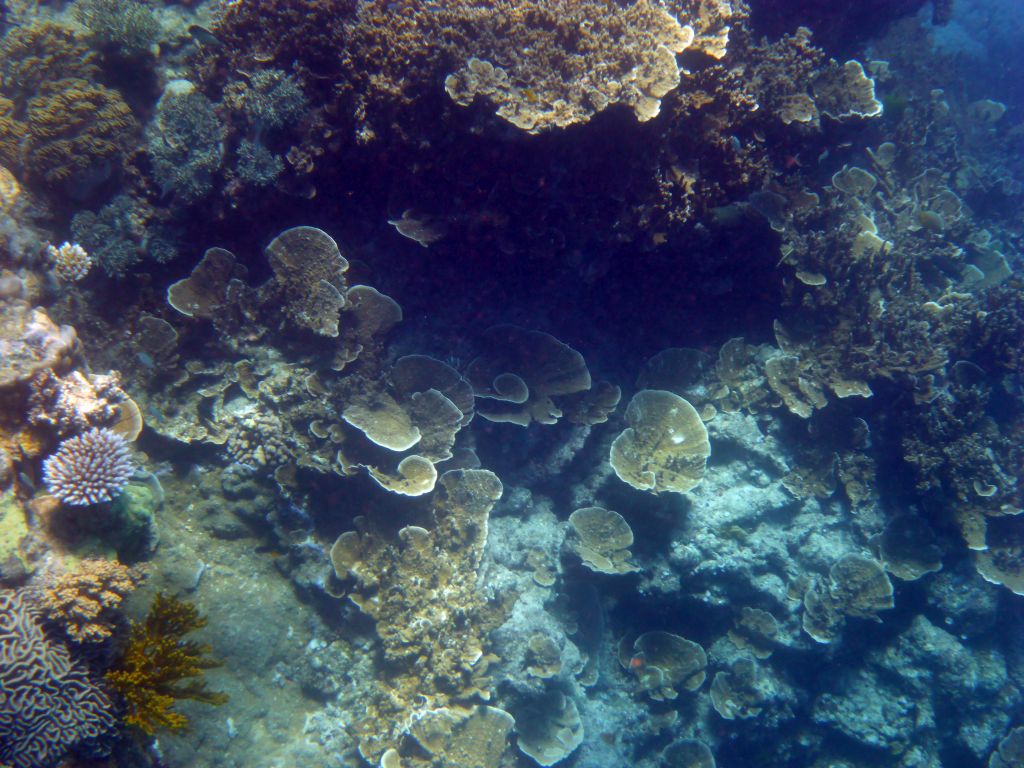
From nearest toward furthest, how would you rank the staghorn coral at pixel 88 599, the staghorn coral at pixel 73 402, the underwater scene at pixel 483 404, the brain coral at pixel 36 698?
the brain coral at pixel 36 698, the staghorn coral at pixel 88 599, the staghorn coral at pixel 73 402, the underwater scene at pixel 483 404

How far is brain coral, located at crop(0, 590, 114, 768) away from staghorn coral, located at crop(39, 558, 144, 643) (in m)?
0.11

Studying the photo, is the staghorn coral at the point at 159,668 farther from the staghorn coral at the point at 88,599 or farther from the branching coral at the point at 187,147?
the branching coral at the point at 187,147

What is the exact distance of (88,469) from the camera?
354 cm

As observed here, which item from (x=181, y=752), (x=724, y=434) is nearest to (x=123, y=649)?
(x=181, y=752)

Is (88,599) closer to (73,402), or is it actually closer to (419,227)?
(73,402)

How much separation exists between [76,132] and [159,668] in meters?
4.64

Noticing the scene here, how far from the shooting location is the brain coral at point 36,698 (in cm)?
305

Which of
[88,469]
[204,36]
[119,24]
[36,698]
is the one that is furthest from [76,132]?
[36,698]

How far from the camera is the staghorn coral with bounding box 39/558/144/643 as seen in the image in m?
3.31

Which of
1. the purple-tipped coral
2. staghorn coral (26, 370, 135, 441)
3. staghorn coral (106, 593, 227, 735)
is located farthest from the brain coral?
staghorn coral (26, 370, 135, 441)

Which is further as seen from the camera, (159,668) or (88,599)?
(159,668)

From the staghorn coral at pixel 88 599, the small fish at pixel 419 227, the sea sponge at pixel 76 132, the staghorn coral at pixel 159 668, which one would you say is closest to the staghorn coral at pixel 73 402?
the staghorn coral at pixel 88 599

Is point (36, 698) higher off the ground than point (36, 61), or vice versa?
point (36, 61)

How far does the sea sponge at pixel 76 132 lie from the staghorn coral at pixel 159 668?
389cm
